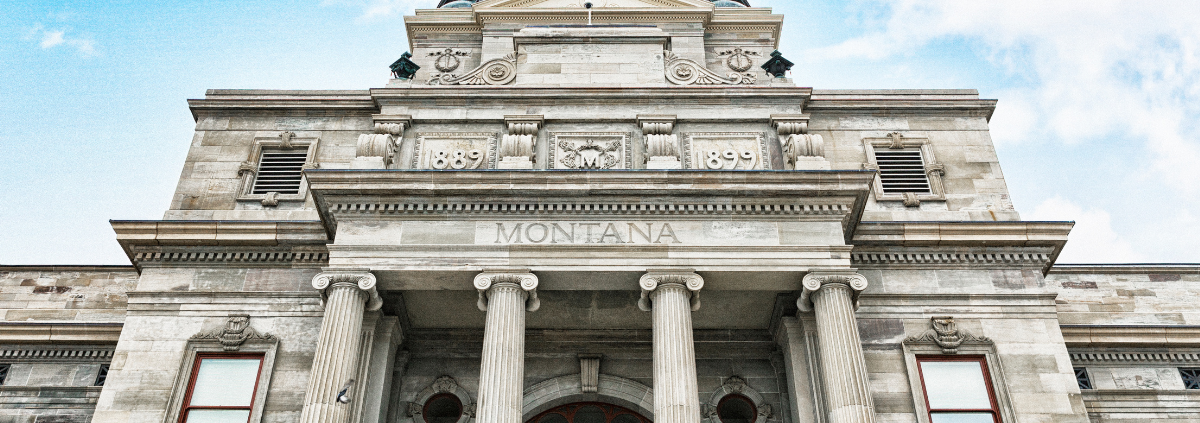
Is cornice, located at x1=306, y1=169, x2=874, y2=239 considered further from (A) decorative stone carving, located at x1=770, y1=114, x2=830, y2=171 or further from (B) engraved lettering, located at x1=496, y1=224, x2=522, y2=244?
(A) decorative stone carving, located at x1=770, y1=114, x2=830, y2=171

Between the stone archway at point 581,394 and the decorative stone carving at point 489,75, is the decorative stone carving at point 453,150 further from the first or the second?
the stone archway at point 581,394

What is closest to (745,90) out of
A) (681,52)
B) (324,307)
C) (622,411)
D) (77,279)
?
(681,52)

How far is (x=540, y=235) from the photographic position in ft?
68.0

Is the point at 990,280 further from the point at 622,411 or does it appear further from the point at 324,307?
the point at 324,307

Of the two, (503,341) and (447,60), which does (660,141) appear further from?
(447,60)

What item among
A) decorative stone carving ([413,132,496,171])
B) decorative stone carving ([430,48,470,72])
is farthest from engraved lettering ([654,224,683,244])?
decorative stone carving ([430,48,470,72])

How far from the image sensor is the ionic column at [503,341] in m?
18.2

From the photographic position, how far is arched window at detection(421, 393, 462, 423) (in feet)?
74.1

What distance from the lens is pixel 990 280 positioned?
22.2m

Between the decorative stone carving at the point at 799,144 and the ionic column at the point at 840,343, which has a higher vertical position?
the decorative stone carving at the point at 799,144

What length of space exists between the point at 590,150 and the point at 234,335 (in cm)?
887

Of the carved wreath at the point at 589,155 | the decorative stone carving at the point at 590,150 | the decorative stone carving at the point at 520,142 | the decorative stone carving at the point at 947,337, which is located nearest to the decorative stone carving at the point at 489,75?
the decorative stone carving at the point at 520,142

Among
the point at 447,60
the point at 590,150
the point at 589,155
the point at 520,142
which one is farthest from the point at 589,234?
the point at 447,60

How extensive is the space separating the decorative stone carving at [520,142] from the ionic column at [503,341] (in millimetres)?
3618
